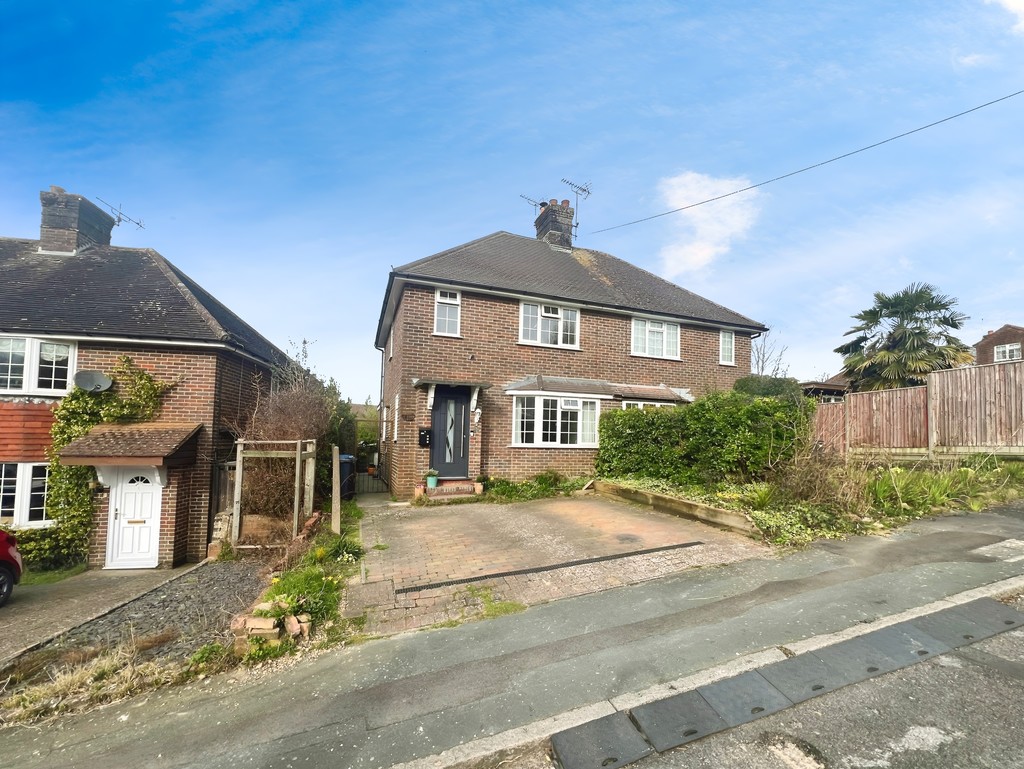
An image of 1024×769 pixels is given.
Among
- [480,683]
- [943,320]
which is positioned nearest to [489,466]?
[480,683]

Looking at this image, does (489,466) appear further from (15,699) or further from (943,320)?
(943,320)

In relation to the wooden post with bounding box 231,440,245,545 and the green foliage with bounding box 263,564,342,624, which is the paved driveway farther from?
the wooden post with bounding box 231,440,245,545

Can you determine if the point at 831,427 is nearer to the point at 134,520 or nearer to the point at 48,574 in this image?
the point at 134,520

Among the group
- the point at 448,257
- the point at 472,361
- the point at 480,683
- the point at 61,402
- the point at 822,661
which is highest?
the point at 448,257

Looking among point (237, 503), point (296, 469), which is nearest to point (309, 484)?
point (296, 469)

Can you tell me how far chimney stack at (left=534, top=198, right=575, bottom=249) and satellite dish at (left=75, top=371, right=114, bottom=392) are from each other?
1429cm

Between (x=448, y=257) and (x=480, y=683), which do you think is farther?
(x=448, y=257)

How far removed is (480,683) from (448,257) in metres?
12.2

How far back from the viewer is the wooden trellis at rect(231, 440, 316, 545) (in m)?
9.03

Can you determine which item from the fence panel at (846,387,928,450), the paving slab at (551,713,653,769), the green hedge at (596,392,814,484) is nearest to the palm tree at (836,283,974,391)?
the fence panel at (846,387,928,450)

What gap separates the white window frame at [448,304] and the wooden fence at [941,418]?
8.95 meters

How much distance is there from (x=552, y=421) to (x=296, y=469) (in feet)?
22.9

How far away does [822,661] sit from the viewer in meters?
3.54

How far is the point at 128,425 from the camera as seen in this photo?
1035 centimetres
